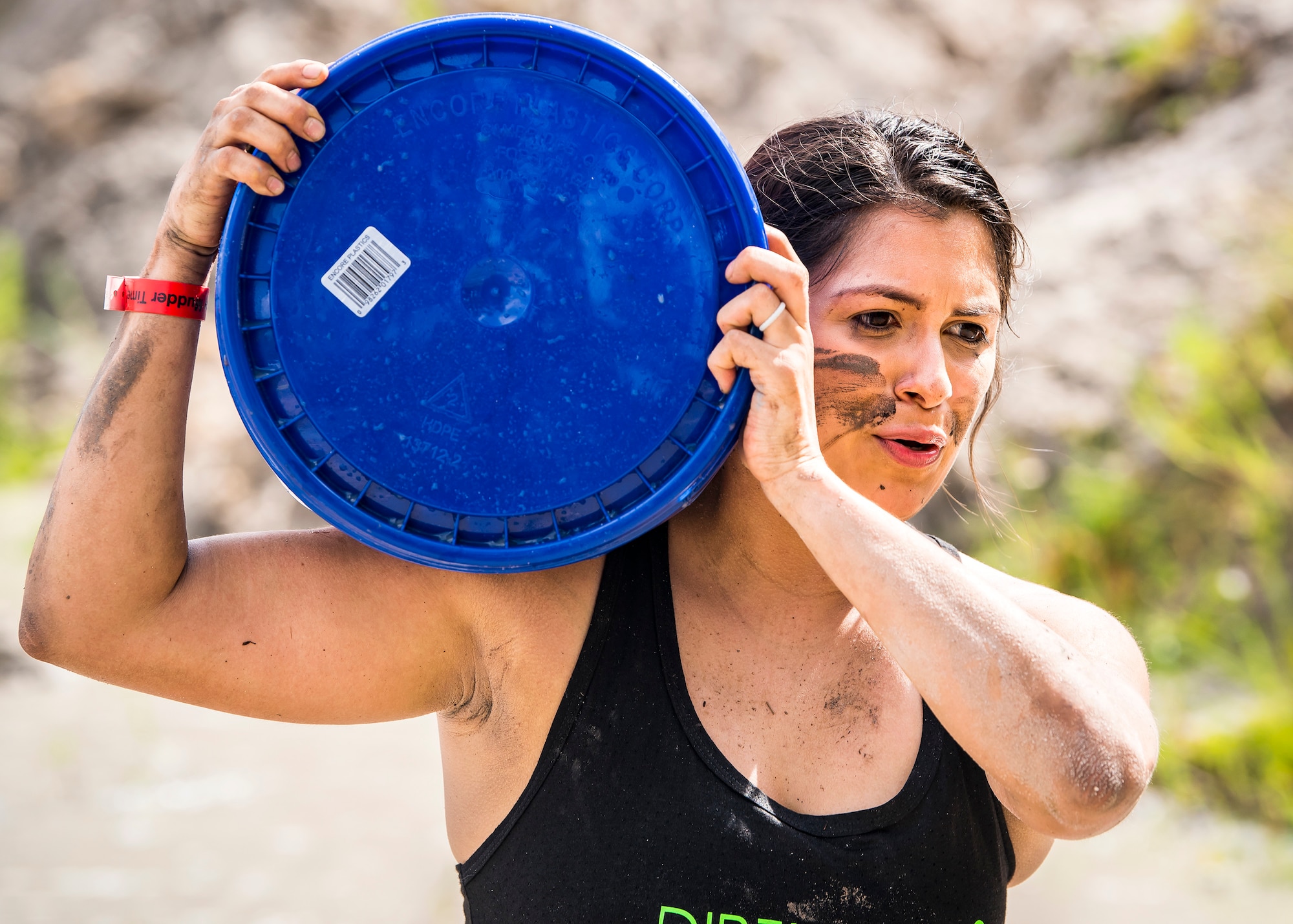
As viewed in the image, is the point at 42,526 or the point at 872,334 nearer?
the point at 42,526

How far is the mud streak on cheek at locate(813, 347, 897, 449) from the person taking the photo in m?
1.60

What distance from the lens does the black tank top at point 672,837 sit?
1454mm

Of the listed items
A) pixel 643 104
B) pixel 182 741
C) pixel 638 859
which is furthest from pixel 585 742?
pixel 182 741

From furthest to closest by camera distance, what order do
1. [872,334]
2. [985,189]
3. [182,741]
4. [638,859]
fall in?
[182,741] < [985,189] < [872,334] < [638,859]

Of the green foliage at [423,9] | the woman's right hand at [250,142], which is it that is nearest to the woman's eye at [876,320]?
the woman's right hand at [250,142]

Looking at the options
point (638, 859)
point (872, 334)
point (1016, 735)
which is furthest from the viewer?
point (872, 334)

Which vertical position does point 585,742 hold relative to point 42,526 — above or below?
below

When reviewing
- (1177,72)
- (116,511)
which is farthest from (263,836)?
(1177,72)

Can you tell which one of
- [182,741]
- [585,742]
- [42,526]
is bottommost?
[182,741]

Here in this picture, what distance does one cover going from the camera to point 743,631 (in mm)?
1701

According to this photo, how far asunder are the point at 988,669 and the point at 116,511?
3.71 ft

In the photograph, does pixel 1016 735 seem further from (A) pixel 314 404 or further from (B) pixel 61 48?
(B) pixel 61 48

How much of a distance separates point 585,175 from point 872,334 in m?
0.52

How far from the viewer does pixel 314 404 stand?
1398 millimetres
